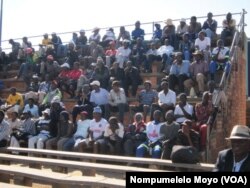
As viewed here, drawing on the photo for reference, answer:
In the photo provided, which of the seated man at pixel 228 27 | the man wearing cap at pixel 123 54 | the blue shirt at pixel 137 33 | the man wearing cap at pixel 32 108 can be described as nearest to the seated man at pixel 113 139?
the man wearing cap at pixel 32 108

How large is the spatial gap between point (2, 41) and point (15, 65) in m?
2.93

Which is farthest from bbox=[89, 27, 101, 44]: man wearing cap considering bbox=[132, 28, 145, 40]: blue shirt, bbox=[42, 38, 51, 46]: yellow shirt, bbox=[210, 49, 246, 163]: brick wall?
bbox=[210, 49, 246, 163]: brick wall

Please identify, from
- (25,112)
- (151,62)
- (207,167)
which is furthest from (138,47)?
(207,167)

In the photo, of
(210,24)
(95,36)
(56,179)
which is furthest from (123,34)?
(56,179)

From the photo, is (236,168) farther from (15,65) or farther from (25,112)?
(15,65)

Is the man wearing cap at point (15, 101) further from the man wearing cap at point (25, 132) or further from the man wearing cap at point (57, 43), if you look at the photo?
the man wearing cap at point (57, 43)

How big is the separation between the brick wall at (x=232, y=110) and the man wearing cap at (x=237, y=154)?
4.88m

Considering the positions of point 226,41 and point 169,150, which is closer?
point 169,150

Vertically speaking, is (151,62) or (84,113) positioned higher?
(151,62)

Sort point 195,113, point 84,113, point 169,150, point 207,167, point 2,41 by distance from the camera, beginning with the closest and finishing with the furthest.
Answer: point 207,167 → point 169,150 → point 195,113 → point 84,113 → point 2,41

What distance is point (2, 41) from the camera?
20516mm

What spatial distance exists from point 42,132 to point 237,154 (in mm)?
7778
